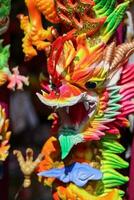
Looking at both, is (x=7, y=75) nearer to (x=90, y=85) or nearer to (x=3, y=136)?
(x=3, y=136)

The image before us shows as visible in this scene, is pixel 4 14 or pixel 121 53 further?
pixel 4 14

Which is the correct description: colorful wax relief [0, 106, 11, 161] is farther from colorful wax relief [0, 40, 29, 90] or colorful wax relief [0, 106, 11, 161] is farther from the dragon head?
the dragon head

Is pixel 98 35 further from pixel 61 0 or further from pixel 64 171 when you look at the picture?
pixel 64 171

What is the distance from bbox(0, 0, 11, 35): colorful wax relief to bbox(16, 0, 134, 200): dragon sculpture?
31 millimetres

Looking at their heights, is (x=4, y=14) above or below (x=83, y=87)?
above

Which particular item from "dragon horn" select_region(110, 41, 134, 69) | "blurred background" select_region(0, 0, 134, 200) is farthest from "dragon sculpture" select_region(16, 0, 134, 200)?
"blurred background" select_region(0, 0, 134, 200)

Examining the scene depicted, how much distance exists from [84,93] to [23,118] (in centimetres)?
77

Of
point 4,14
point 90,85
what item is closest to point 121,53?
point 90,85

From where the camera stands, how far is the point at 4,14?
3.64 ft

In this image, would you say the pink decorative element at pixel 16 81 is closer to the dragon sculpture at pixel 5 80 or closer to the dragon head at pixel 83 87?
the dragon sculpture at pixel 5 80

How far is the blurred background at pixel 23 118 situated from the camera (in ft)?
4.31

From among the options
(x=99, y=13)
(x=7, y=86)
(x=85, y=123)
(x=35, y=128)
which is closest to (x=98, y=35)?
(x=99, y=13)

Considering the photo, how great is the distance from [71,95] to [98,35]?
4.4 inches

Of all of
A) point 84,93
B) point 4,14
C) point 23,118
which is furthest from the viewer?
point 23,118
